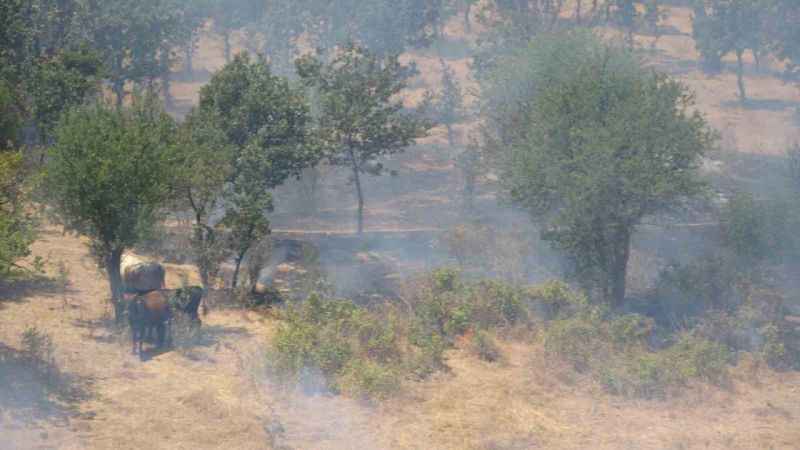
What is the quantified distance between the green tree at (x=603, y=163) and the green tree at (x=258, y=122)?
20.1 feet

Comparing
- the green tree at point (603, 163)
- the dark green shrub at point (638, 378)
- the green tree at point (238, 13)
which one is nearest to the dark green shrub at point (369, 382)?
the dark green shrub at point (638, 378)

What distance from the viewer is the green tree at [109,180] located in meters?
14.4

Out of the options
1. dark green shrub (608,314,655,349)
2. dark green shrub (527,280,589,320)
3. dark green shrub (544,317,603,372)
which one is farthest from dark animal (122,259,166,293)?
dark green shrub (608,314,655,349)

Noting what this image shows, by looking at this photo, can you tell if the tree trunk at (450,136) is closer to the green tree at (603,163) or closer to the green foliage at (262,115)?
the green tree at (603,163)

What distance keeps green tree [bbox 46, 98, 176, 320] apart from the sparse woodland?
0.13 feet

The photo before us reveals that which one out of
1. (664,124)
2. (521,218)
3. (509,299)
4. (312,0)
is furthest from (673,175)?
(312,0)

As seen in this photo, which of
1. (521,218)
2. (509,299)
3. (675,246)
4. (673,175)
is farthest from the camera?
(521,218)

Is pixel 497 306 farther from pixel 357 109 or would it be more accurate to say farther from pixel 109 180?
pixel 357 109

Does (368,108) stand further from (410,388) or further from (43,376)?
(43,376)

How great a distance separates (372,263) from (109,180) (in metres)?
12.3

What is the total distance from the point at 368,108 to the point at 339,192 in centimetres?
920

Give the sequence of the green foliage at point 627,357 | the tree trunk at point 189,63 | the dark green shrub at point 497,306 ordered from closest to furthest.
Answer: the green foliage at point 627,357 → the dark green shrub at point 497,306 → the tree trunk at point 189,63

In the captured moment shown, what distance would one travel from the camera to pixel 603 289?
861 inches

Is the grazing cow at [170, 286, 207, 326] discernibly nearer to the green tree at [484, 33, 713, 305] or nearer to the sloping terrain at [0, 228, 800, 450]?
the sloping terrain at [0, 228, 800, 450]
